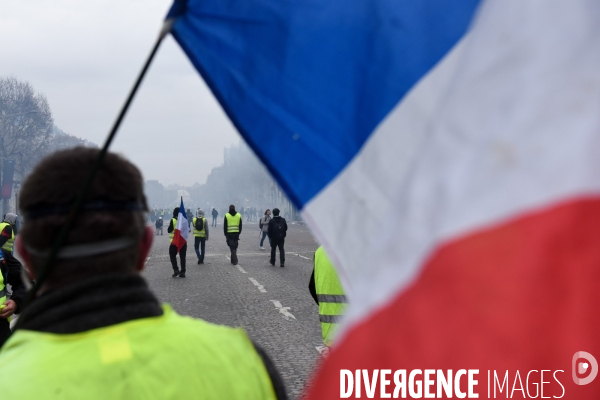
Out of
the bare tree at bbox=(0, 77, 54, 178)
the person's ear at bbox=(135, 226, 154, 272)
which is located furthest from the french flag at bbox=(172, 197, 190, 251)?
the bare tree at bbox=(0, 77, 54, 178)

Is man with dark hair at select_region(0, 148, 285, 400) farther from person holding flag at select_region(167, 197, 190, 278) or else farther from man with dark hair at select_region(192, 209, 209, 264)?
man with dark hair at select_region(192, 209, 209, 264)

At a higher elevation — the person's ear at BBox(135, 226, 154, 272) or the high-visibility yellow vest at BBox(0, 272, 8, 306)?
the person's ear at BBox(135, 226, 154, 272)

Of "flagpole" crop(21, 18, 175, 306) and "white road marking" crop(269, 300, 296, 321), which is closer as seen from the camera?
"flagpole" crop(21, 18, 175, 306)

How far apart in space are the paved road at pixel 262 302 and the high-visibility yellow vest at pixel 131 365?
170 inches

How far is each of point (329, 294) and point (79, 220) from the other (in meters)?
3.59

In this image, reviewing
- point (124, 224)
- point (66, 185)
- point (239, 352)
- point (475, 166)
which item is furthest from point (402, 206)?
point (66, 185)

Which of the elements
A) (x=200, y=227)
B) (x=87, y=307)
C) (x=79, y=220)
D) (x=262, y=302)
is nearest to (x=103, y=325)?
(x=87, y=307)

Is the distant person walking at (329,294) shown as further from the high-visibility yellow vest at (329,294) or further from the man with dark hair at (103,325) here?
the man with dark hair at (103,325)

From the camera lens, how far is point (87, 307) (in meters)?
1.39

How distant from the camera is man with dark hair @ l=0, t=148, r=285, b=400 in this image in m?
1.30

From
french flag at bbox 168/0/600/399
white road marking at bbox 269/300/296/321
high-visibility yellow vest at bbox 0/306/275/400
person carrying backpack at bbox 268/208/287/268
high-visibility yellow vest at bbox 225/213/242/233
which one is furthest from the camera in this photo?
high-visibility yellow vest at bbox 225/213/242/233

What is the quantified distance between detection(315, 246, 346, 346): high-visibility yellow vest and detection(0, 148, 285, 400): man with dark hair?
3.35 m

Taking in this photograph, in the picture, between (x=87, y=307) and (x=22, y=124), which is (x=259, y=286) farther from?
(x=22, y=124)

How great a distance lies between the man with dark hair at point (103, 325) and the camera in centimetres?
130
